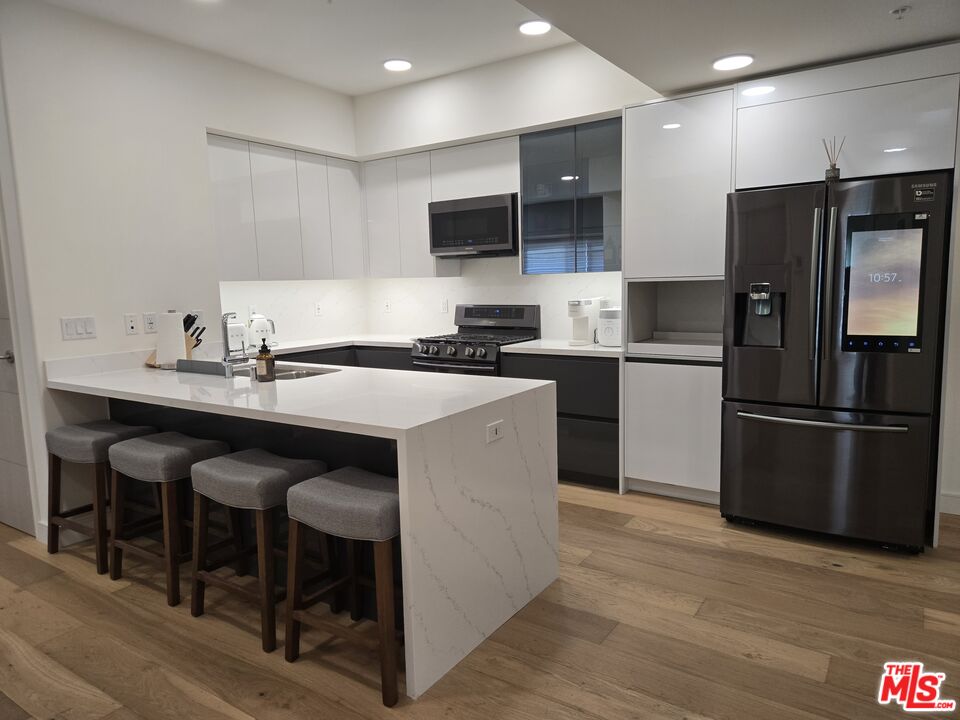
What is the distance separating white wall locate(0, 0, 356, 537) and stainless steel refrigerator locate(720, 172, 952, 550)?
3082 millimetres

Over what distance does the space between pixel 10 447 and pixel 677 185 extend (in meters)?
3.89

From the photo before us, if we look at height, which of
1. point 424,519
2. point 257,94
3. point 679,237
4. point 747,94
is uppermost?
point 257,94

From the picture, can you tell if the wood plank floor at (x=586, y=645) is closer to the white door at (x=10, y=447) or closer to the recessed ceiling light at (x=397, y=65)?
the white door at (x=10, y=447)

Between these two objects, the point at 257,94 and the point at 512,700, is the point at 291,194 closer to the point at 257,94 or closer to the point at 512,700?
the point at 257,94

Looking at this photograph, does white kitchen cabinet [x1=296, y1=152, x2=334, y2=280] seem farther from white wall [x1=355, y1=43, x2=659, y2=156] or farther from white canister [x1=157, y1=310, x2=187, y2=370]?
white canister [x1=157, y1=310, x2=187, y2=370]

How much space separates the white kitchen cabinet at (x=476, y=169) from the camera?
4340mm

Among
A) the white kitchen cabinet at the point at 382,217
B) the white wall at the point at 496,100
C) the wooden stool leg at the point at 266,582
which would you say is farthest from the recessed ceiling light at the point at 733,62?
the wooden stool leg at the point at 266,582

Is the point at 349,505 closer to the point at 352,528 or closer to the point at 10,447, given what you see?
the point at 352,528

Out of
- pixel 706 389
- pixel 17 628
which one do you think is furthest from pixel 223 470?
pixel 706 389

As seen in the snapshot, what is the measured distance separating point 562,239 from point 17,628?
3.40 metres

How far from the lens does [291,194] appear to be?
4602 mm

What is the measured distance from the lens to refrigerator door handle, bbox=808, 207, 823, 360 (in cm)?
291

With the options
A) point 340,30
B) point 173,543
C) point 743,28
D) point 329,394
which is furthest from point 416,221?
point 173,543

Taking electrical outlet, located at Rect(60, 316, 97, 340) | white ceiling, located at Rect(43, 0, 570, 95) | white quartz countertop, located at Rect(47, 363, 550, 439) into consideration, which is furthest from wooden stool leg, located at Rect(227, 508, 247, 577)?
white ceiling, located at Rect(43, 0, 570, 95)
